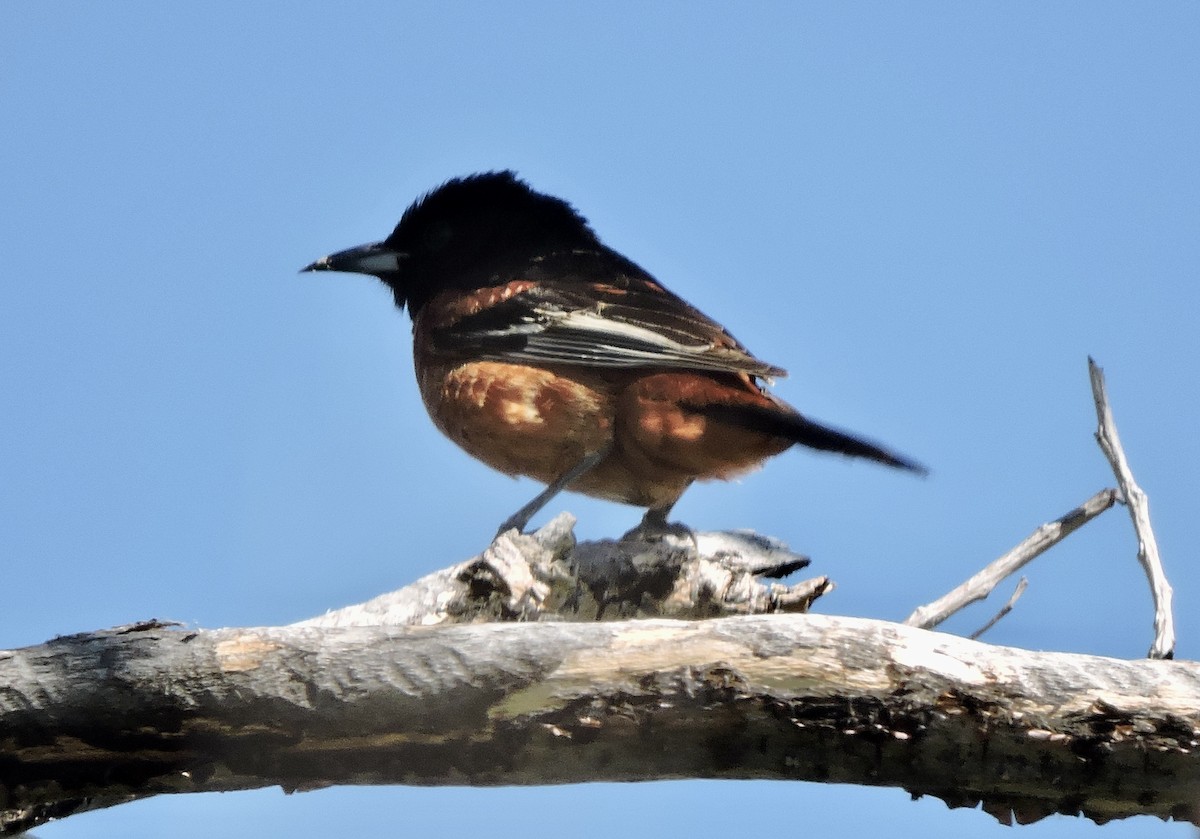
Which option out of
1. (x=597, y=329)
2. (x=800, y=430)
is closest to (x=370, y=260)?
(x=597, y=329)

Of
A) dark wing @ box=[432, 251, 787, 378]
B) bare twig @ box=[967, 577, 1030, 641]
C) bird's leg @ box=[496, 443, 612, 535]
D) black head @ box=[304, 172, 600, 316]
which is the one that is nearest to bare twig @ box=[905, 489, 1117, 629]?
bare twig @ box=[967, 577, 1030, 641]

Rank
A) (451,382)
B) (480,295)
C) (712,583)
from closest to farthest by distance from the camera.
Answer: (712,583)
(451,382)
(480,295)

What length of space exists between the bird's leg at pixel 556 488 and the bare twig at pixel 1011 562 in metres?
2.07

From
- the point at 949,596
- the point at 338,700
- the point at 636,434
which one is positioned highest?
the point at 636,434

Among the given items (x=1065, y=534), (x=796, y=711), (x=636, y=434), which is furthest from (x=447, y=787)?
(x=636, y=434)

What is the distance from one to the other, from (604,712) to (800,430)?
2.09 meters

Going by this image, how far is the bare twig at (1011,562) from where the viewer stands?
10.4 feet

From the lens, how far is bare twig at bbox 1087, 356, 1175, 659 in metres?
2.76

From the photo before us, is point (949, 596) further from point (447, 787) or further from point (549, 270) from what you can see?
point (549, 270)

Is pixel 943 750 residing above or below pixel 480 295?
below

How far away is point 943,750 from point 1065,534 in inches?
38.1

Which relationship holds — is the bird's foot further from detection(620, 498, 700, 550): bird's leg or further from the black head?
the black head

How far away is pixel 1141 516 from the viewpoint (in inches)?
117

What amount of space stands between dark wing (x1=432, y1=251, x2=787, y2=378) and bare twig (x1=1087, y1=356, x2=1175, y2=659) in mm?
1666
